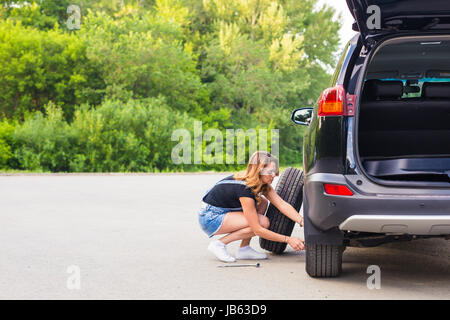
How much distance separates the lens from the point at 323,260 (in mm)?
5418

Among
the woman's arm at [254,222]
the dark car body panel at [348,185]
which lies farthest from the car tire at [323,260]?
the woman's arm at [254,222]

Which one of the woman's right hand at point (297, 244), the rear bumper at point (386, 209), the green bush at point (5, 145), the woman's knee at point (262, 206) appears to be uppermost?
the rear bumper at point (386, 209)

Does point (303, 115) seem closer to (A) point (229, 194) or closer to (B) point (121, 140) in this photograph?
(A) point (229, 194)

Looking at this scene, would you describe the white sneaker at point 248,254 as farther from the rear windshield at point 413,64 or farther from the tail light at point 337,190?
the rear windshield at point 413,64

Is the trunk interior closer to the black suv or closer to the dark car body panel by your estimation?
the black suv

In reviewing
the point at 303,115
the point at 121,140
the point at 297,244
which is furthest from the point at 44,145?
the point at 297,244

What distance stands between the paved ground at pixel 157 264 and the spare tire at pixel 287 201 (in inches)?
6.1

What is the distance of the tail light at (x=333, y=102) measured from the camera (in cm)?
496

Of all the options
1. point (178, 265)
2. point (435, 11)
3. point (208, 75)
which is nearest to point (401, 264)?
point (178, 265)

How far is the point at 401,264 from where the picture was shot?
638 cm

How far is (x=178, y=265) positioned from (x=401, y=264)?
6.86ft

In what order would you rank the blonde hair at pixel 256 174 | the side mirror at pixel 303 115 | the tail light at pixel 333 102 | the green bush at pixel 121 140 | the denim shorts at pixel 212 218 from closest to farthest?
the tail light at pixel 333 102 → the blonde hair at pixel 256 174 → the denim shorts at pixel 212 218 → the side mirror at pixel 303 115 → the green bush at pixel 121 140

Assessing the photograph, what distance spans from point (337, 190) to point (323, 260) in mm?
828
